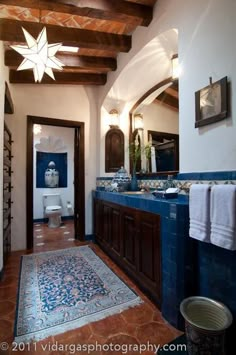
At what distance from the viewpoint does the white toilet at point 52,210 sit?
182 inches

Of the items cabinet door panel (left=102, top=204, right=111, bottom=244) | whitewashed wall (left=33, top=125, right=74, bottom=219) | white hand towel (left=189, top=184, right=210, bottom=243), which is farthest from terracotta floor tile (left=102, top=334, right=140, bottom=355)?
whitewashed wall (left=33, top=125, right=74, bottom=219)

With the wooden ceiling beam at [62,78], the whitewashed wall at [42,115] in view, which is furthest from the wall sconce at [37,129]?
the wooden ceiling beam at [62,78]

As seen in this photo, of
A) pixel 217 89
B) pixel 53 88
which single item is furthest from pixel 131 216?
pixel 53 88

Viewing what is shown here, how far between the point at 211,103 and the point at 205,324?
1471 mm

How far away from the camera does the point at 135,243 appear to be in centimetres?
202

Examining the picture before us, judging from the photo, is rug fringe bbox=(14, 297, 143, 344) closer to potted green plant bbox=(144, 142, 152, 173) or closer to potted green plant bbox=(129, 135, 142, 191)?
potted green plant bbox=(129, 135, 142, 191)

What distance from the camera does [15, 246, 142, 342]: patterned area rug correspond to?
1.51 m

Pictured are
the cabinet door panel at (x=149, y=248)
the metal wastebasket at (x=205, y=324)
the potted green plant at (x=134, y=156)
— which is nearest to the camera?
the metal wastebasket at (x=205, y=324)

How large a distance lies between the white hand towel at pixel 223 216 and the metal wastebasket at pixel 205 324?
0.41m

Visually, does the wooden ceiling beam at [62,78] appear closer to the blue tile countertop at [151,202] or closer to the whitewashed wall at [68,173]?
the blue tile countertop at [151,202]

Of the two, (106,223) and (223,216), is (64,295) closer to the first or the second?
(106,223)

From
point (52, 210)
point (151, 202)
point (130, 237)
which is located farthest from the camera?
point (52, 210)

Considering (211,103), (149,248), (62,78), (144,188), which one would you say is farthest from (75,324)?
(62,78)

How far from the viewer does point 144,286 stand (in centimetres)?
189
